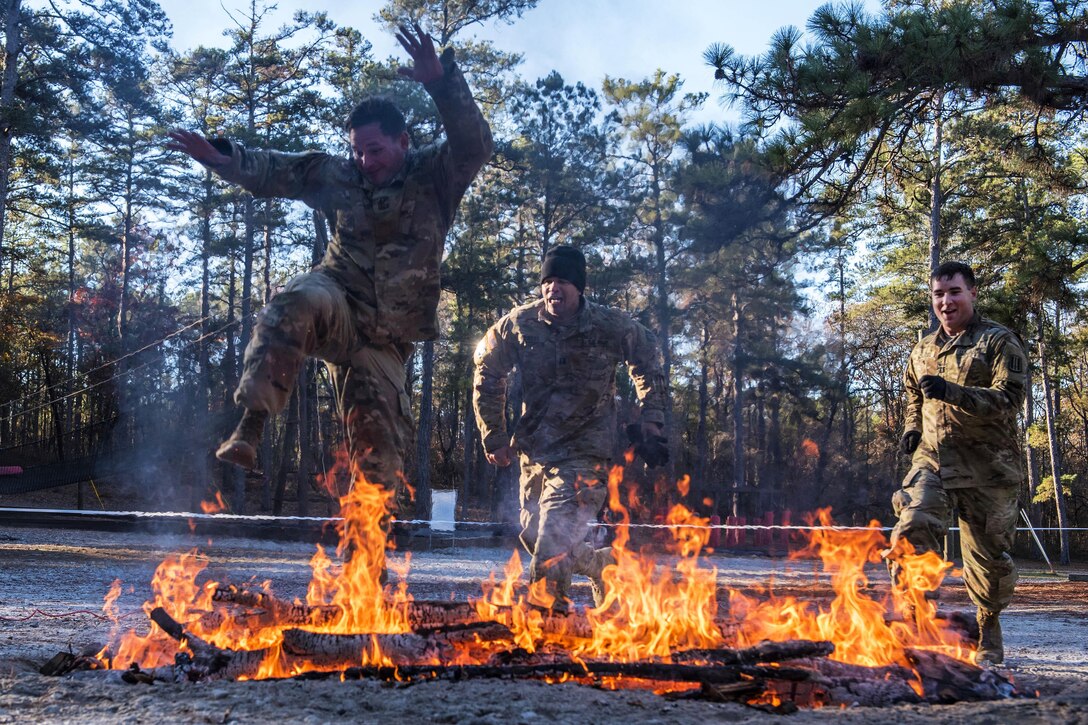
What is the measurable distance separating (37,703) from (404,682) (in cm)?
127

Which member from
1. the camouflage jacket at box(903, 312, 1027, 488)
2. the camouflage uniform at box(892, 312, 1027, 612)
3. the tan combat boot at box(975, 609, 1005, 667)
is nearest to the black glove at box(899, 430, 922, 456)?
the camouflage jacket at box(903, 312, 1027, 488)

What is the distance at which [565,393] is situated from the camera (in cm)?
545

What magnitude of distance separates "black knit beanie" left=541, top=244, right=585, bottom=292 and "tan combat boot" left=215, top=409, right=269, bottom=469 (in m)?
2.27

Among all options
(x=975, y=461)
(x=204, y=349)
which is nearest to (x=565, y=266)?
(x=975, y=461)

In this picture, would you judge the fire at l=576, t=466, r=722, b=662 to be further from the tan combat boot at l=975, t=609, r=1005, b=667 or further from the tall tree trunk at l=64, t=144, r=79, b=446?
the tall tree trunk at l=64, t=144, r=79, b=446

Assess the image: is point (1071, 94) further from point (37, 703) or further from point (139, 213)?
point (139, 213)

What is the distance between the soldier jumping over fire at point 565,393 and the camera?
521 centimetres

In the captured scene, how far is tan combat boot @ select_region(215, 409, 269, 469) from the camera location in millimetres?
3697

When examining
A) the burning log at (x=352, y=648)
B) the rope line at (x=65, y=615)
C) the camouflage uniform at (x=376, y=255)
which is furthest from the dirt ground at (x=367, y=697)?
the camouflage uniform at (x=376, y=255)

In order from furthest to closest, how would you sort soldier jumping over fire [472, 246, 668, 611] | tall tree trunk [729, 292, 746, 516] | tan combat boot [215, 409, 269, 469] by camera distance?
tall tree trunk [729, 292, 746, 516] < soldier jumping over fire [472, 246, 668, 611] < tan combat boot [215, 409, 269, 469]

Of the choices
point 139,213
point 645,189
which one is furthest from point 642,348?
point 139,213

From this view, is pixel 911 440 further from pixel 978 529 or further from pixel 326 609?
pixel 326 609

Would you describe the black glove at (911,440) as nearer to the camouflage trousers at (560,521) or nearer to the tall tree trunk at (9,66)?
the camouflage trousers at (560,521)

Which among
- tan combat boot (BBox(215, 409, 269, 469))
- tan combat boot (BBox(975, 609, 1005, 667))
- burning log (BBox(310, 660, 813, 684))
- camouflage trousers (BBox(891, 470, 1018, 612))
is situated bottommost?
tan combat boot (BBox(975, 609, 1005, 667))
